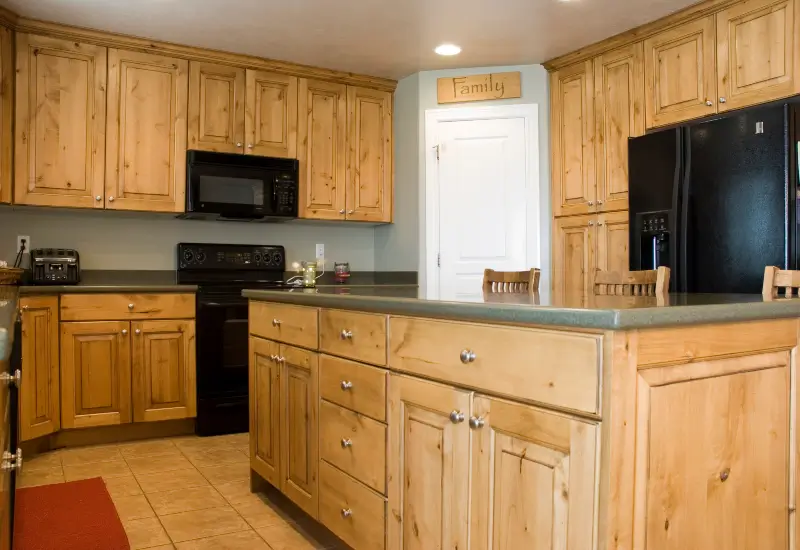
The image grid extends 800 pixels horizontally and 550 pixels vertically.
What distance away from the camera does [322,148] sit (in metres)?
4.51

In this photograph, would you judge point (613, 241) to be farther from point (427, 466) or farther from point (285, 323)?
point (427, 466)

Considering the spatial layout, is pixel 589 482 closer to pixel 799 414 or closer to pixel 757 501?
pixel 757 501

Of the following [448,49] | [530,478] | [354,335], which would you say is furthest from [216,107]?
[530,478]

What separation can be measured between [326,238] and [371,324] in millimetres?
3121

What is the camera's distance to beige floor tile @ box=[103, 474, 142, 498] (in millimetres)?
2781

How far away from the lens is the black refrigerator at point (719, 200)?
111 inches

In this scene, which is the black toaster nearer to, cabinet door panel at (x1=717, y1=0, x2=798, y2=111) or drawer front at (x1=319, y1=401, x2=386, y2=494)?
drawer front at (x1=319, y1=401, x2=386, y2=494)

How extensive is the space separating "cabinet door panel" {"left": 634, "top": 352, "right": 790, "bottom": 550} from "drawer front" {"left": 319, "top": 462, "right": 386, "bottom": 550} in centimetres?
79

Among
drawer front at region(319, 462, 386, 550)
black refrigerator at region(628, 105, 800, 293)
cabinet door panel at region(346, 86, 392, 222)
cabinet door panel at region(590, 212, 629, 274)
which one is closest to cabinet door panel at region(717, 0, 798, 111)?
black refrigerator at region(628, 105, 800, 293)

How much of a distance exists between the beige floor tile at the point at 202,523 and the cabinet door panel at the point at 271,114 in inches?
96.0

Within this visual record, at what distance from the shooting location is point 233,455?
3391mm

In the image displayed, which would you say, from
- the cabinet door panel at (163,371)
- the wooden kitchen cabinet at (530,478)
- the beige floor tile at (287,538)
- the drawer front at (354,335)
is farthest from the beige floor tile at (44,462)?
the wooden kitchen cabinet at (530,478)

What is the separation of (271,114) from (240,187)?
0.55 m

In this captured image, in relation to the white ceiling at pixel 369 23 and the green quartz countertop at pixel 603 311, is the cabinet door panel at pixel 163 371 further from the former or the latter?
the green quartz countertop at pixel 603 311
